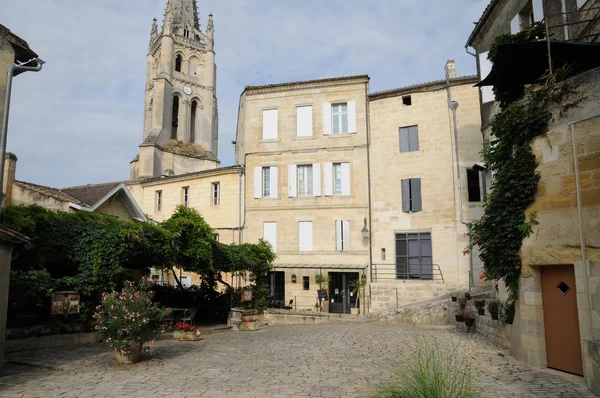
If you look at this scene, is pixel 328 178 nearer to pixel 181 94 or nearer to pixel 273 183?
pixel 273 183

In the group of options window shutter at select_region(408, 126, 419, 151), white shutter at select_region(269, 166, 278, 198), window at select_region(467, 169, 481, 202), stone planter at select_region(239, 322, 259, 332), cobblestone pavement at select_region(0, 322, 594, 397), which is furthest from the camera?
white shutter at select_region(269, 166, 278, 198)

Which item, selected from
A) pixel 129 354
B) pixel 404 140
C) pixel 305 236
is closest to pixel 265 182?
pixel 305 236

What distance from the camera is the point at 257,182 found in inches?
916

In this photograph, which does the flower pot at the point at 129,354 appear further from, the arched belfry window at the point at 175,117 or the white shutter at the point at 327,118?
the arched belfry window at the point at 175,117

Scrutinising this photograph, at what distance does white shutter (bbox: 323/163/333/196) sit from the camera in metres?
22.2

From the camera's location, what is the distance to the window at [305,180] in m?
22.8

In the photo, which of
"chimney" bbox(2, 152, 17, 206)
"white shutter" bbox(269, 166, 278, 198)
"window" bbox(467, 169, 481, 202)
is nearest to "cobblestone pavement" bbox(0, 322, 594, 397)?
"chimney" bbox(2, 152, 17, 206)

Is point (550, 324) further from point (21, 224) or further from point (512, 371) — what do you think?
point (21, 224)

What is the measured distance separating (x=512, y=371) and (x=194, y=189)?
2063 cm

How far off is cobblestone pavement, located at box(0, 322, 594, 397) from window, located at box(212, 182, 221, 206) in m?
13.2

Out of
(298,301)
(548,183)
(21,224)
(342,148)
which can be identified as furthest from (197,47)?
(548,183)

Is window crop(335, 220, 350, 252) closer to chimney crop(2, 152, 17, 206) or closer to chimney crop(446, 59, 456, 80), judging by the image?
chimney crop(446, 59, 456, 80)

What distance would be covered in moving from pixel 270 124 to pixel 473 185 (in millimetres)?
10439

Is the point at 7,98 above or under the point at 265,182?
under
